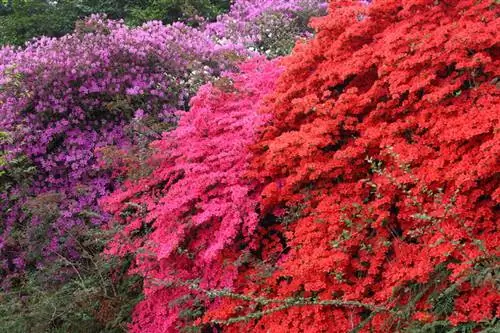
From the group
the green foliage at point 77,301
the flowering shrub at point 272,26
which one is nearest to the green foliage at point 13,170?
the green foliage at point 77,301

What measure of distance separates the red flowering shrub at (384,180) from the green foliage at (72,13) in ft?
19.7

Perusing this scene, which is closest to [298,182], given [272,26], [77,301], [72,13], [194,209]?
[194,209]

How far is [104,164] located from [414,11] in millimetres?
3146

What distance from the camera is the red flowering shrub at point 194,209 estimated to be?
12.1ft

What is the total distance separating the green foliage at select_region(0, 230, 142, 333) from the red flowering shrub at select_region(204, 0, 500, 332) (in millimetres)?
1198

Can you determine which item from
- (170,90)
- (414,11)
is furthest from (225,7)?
(414,11)

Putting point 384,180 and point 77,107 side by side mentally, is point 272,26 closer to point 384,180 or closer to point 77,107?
point 77,107

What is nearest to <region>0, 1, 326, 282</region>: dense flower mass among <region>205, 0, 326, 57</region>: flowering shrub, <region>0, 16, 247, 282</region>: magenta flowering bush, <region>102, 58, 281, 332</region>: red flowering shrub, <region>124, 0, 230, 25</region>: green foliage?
<region>0, 16, 247, 282</region>: magenta flowering bush

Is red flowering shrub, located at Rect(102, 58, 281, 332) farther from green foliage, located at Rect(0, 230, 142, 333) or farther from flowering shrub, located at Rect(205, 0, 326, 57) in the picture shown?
flowering shrub, located at Rect(205, 0, 326, 57)

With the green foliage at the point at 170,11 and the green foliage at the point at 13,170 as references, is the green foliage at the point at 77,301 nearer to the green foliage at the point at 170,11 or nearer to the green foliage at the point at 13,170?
the green foliage at the point at 13,170

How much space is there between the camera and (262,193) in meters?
3.68

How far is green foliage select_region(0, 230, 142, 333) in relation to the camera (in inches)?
168

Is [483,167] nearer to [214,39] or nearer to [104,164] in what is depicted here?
[104,164]

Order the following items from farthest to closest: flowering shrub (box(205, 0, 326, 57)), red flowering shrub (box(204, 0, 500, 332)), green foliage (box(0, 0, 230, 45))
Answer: green foliage (box(0, 0, 230, 45))
flowering shrub (box(205, 0, 326, 57))
red flowering shrub (box(204, 0, 500, 332))
